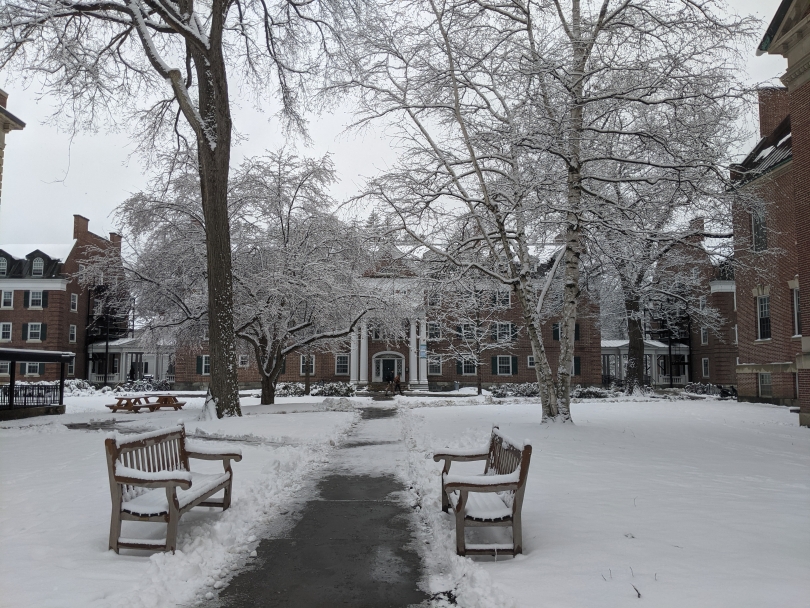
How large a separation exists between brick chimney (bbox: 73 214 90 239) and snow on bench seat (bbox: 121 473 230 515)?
5147cm

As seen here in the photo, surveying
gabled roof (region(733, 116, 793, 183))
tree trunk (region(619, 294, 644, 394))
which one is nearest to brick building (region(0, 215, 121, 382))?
tree trunk (region(619, 294, 644, 394))

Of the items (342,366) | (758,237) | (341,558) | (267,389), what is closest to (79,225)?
(342,366)

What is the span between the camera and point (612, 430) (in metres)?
15.3

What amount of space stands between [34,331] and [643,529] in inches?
2048

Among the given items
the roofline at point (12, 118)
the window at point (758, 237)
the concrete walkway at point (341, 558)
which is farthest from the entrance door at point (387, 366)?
the concrete walkway at point (341, 558)

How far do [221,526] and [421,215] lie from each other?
10.8 meters

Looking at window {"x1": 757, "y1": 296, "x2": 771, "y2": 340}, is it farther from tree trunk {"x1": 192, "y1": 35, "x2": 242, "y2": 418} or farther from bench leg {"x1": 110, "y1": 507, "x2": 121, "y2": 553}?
bench leg {"x1": 110, "y1": 507, "x2": 121, "y2": 553}

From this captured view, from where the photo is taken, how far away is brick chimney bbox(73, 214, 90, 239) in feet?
166

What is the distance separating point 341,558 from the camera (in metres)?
5.36

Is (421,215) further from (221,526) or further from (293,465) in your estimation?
(221,526)

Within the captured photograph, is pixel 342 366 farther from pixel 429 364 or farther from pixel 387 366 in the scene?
pixel 429 364

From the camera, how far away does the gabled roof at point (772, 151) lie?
23.3 metres

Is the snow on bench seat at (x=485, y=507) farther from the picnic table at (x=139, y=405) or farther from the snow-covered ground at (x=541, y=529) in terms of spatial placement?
the picnic table at (x=139, y=405)

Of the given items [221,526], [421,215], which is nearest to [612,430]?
[421,215]
